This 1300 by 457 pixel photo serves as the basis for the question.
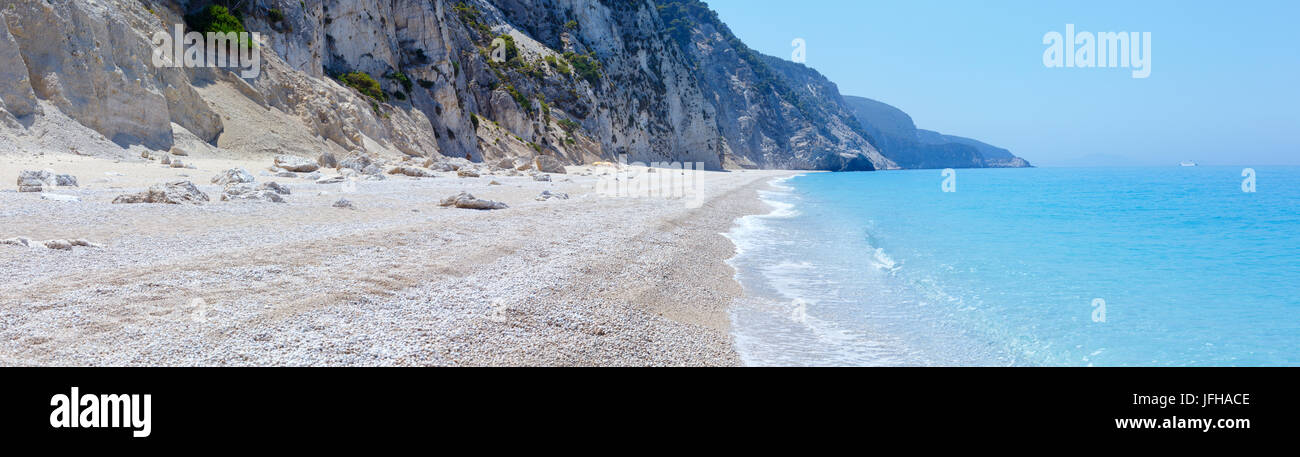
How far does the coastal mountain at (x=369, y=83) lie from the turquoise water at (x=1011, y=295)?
15.8 metres

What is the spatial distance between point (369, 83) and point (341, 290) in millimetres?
29093

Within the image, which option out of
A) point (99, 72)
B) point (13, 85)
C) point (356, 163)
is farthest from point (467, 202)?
point (99, 72)

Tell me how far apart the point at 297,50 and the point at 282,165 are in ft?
38.2

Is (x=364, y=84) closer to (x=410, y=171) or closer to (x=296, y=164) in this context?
(x=410, y=171)

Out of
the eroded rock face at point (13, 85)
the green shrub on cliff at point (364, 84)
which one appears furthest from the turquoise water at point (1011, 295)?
the green shrub on cliff at point (364, 84)

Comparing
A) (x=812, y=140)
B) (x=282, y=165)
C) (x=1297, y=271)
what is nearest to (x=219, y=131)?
(x=282, y=165)

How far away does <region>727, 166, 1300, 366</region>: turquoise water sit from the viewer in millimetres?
6125

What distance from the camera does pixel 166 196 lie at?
1008 centimetres

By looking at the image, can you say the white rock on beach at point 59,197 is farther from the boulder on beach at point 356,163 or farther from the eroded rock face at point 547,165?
the eroded rock face at point 547,165

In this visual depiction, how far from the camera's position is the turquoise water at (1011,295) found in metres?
6.12

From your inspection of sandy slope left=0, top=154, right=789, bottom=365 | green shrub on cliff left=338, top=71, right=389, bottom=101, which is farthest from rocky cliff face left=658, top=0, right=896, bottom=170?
sandy slope left=0, top=154, right=789, bottom=365
